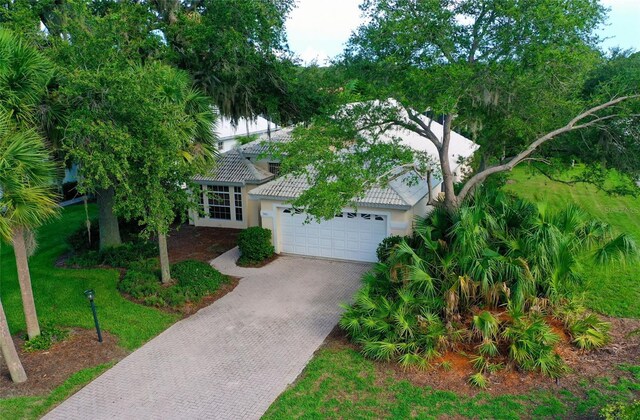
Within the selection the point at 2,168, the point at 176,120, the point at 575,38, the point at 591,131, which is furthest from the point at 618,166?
the point at 2,168

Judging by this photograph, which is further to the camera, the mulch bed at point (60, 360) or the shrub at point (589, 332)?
the shrub at point (589, 332)

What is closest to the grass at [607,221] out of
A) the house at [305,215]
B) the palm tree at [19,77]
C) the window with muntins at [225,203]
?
the house at [305,215]

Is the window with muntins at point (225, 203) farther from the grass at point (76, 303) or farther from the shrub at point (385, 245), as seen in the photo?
the shrub at point (385, 245)

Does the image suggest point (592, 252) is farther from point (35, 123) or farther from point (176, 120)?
point (35, 123)

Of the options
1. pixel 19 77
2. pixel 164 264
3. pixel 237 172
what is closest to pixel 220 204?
pixel 237 172

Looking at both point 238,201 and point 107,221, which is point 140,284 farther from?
point 238,201

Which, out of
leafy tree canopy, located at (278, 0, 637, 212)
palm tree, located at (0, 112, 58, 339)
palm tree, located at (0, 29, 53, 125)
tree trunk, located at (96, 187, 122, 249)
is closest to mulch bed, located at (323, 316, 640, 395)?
leafy tree canopy, located at (278, 0, 637, 212)
